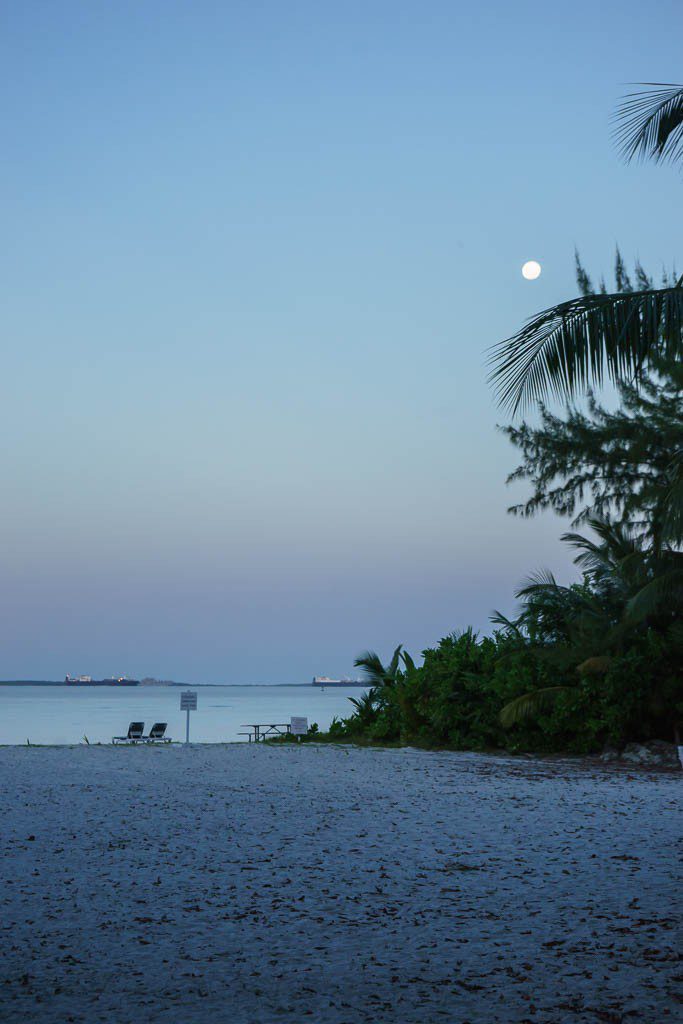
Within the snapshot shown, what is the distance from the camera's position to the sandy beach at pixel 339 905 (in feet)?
13.5

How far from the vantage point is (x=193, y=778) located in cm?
1336

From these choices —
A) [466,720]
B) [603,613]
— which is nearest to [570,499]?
[603,613]

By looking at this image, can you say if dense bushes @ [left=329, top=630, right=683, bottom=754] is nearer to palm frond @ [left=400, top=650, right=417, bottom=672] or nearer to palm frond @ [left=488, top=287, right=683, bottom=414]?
palm frond @ [left=400, top=650, right=417, bottom=672]

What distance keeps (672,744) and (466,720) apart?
3.92 m

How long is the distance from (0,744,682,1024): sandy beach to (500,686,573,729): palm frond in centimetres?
478

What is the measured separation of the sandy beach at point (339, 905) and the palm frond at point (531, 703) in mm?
4781

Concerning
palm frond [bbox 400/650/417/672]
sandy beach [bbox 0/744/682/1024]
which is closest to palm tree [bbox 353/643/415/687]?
palm frond [bbox 400/650/417/672]

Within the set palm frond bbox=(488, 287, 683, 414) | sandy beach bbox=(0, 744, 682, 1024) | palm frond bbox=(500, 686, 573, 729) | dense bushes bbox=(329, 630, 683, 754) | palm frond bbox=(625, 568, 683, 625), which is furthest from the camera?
palm frond bbox=(500, 686, 573, 729)

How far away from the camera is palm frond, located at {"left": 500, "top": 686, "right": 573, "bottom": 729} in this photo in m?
16.6

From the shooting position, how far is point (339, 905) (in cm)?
589

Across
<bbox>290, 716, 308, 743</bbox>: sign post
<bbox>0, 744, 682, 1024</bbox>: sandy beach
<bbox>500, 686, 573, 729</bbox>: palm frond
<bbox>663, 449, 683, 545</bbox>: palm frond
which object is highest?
<bbox>663, 449, 683, 545</bbox>: palm frond

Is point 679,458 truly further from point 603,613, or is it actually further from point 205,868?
point 603,613

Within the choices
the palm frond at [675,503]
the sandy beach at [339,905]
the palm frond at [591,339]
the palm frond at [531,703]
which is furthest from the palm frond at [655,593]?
the palm frond at [591,339]

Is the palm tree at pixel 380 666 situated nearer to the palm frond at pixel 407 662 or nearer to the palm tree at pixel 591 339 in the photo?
the palm frond at pixel 407 662
